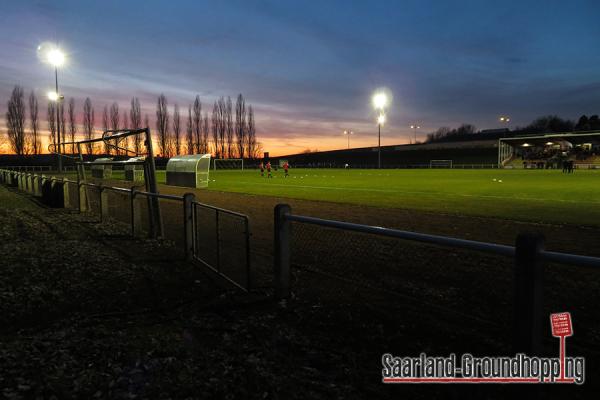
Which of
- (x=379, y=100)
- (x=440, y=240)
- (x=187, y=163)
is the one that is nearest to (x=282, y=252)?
(x=440, y=240)

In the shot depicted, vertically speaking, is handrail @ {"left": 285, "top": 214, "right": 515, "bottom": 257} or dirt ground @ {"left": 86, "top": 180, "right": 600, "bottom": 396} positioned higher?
handrail @ {"left": 285, "top": 214, "right": 515, "bottom": 257}

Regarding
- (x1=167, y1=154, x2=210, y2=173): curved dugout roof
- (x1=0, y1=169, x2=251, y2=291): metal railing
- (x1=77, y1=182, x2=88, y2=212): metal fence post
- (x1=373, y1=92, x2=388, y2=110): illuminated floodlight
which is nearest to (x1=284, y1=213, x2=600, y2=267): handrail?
(x1=0, y1=169, x2=251, y2=291): metal railing

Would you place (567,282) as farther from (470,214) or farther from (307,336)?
→ (470,214)

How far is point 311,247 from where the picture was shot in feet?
26.5

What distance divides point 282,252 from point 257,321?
97 cm

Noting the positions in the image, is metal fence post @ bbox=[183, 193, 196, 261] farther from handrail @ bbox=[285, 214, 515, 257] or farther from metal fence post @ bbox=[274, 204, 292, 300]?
handrail @ bbox=[285, 214, 515, 257]

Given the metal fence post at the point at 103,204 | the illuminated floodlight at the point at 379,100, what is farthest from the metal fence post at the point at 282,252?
the illuminated floodlight at the point at 379,100

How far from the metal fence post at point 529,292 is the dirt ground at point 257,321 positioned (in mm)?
397

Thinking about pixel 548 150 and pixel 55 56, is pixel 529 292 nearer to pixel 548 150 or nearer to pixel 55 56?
pixel 55 56

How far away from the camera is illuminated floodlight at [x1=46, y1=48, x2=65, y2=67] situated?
30.8 meters

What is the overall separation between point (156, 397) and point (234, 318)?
164cm

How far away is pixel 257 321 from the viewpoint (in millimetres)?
4617

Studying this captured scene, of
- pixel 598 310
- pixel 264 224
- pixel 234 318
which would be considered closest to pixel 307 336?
pixel 234 318

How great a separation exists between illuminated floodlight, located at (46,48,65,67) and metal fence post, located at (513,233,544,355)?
35.9 meters
